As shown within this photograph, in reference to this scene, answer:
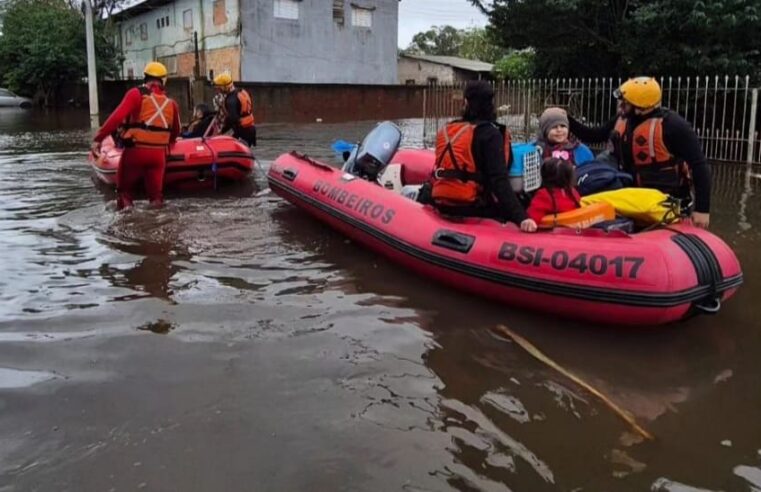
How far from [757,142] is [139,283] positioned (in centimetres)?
912

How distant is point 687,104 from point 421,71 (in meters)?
27.1

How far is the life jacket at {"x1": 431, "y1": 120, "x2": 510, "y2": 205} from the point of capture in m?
4.46

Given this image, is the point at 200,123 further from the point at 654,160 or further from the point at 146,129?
the point at 654,160

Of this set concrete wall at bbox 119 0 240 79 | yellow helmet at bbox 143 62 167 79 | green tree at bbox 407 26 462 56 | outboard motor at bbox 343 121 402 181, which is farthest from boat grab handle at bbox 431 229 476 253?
green tree at bbox 407 26 462 56

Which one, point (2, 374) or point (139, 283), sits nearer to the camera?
point (2, 374)

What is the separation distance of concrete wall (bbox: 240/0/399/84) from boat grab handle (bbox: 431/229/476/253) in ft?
76.3

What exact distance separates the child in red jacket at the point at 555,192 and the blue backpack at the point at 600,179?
0.48 meters

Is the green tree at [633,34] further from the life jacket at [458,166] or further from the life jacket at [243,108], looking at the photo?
the life jacket at [458,166]

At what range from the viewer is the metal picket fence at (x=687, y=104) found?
10242 millimetres

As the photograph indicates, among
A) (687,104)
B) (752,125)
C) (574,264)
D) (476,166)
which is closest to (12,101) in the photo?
(687,104)

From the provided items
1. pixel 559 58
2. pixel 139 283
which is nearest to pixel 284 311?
pixel 139 283

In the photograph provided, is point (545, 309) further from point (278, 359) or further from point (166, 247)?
point (166, 247)

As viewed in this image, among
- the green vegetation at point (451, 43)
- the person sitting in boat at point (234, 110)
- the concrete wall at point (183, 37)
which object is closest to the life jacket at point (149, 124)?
the person sitting in boat at point (234, 110)

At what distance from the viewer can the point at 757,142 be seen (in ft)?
33.8
